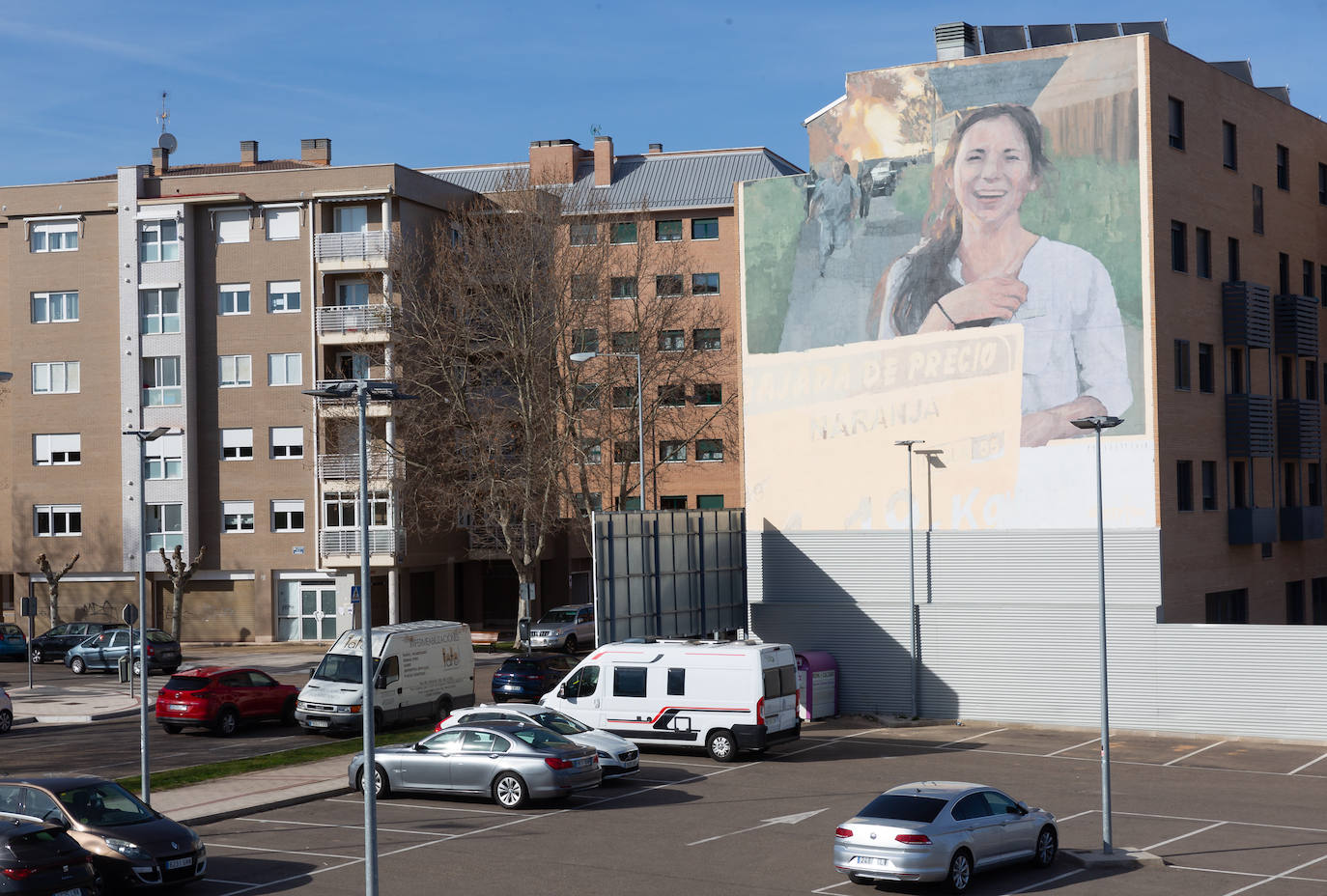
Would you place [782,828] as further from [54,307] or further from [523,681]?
[54,307]

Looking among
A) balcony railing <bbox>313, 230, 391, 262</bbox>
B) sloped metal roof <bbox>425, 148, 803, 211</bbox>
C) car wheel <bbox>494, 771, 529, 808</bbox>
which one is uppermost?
sloped metal roof <bbox>425, 148, 803, 211</bbox>

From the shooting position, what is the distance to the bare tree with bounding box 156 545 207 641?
56.5 meters

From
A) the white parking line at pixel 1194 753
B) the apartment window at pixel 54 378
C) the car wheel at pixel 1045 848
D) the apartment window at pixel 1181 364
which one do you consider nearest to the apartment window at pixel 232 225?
the apartment window at pixel 54 378

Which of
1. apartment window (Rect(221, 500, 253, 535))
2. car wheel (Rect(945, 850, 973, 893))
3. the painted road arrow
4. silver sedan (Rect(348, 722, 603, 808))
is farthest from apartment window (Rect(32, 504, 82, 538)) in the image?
car wheel (Rect(945, 850, 973, 893))

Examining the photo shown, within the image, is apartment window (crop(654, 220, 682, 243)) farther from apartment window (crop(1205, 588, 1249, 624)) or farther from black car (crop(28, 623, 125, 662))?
apartment window (crop(1205, 588, 1249, 624))

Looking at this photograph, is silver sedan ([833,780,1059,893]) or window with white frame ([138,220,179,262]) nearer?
silver sedan ([833,780,1059,893])

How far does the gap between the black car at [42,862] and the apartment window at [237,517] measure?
45.0m

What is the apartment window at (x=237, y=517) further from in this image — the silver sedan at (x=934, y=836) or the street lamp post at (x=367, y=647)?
the silver sedan at (x=934, y=836)

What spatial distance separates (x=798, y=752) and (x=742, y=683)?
10.1 feet

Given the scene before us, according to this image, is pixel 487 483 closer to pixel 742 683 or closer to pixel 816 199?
pixel 816 199

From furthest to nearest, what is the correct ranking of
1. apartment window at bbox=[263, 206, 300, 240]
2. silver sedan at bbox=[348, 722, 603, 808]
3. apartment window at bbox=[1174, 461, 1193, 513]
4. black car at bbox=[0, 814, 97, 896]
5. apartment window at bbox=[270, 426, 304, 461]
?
apartment window at bbox=[263, 206, 300, 240]
apartment window at bbox=[270, 426, 304, 461]
apartment window at bbox=[1174, 461, 1193, 513]
silver sedan at bbox=[348, 722, 603, 808]
black car at bbox=[0, 814, 97, 896]

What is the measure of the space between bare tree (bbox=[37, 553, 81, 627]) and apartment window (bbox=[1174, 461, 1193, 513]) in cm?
4405

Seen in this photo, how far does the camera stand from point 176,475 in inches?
2410

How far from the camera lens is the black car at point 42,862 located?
16.4 meters
